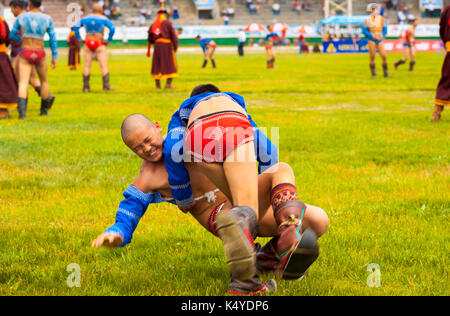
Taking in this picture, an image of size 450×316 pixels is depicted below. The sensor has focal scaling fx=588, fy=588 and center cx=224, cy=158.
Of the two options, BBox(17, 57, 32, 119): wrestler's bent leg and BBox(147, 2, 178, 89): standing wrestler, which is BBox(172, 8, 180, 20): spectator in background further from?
BBox(17, 57, 32, 119): wrestler's bent leg

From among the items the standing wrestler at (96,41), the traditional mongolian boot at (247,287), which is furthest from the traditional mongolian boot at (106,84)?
the traditional mongolian boot at (247,287)

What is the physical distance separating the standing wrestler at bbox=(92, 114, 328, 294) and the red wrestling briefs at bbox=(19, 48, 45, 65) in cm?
793

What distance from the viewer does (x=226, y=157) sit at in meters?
2.69

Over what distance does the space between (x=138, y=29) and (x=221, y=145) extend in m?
48.4

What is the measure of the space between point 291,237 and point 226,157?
464 mm

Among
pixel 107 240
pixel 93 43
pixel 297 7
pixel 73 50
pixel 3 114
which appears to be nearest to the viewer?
pixel 107 240

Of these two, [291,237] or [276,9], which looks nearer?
[291,237]

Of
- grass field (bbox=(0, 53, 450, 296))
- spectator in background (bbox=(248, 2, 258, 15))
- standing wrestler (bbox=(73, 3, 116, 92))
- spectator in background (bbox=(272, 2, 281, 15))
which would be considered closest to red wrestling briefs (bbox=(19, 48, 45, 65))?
grass field (bbox=(0, 53, 450, 296))

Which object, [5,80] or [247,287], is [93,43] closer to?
[5,80]

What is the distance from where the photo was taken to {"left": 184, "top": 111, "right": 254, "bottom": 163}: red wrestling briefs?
8.88ft

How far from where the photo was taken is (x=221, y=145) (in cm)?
270

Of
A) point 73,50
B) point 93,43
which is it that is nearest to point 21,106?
point 93,43

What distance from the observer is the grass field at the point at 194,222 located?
3129 mm
